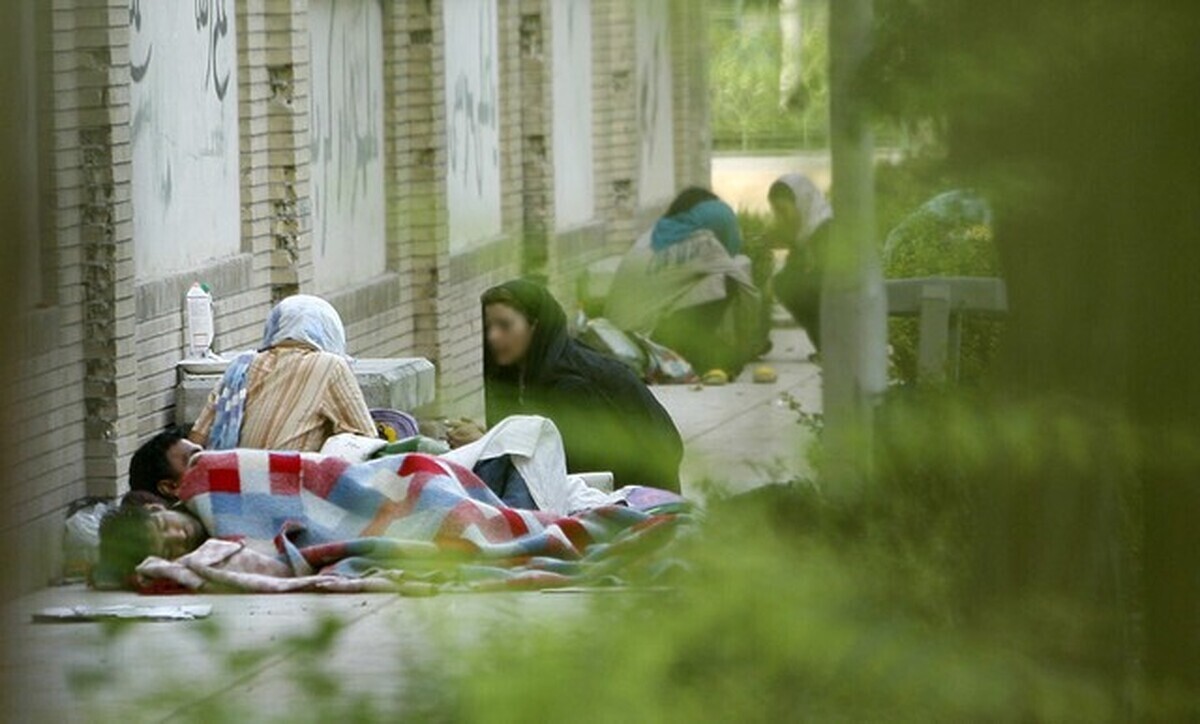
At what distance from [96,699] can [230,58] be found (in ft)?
32.7

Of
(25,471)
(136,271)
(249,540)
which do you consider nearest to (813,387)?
(25,471)

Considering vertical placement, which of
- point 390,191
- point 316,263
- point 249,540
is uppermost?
point 390,191

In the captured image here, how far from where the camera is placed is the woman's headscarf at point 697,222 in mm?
1126

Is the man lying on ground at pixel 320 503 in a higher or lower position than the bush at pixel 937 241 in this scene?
lower

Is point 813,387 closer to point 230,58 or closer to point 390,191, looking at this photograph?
point 390,191

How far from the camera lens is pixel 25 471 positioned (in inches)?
44.6

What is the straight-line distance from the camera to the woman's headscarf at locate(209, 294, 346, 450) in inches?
368

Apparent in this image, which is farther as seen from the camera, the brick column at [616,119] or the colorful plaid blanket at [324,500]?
the colorful plaid blanket at [324,500]

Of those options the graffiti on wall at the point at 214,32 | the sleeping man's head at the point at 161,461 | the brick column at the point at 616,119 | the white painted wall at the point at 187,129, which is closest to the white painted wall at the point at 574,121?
the brick column at the point at 616,119

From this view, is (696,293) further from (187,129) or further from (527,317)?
(187,129)

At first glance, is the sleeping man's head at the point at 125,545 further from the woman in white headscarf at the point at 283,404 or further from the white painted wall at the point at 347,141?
the woman in white headscarf at the point at 283,404

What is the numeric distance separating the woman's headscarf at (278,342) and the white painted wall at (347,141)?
0.22 m

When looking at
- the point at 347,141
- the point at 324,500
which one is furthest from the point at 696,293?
the point at 324,500

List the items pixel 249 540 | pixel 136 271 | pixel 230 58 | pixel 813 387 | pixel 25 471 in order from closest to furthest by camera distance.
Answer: pixel 25 471, pixel 813 387, pixel 249 540, pixel 136 271, pixel 230 58
